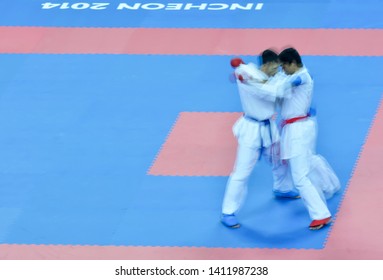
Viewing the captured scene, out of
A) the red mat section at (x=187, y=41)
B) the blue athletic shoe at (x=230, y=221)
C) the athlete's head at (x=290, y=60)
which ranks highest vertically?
the athlete's head at (x=290, y=60)

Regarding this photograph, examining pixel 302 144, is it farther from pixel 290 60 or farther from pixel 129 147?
pixel 129 147

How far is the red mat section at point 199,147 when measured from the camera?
457 inches

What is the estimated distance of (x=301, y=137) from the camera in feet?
33.1

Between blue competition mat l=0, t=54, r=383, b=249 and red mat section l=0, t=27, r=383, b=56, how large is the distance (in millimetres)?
298

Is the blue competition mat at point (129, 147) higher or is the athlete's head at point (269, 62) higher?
the athlete's head at point (269, 62)

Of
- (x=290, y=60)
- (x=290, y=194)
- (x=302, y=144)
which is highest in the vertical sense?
(x=290, y=60)

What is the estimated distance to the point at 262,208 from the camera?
10766mm

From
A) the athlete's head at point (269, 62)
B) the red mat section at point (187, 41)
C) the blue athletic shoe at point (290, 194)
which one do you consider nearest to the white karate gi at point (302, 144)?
the athlete's head at point (269, 62)

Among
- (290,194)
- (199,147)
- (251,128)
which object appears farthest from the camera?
(199,147)

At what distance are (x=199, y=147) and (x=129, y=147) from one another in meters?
0.86

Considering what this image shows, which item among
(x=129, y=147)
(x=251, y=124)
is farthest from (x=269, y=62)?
(x=129, y=147)

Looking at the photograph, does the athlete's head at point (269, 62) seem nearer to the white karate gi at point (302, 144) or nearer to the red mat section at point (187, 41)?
the white karate gi at point (302, 144)

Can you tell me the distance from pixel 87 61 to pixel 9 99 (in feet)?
5.10

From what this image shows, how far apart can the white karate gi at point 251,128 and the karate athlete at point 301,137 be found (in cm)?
16
